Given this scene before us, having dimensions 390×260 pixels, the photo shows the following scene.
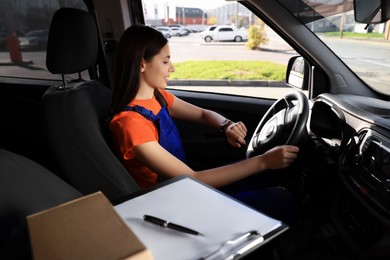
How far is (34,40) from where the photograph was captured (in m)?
3.09

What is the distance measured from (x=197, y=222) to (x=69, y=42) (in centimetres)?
121

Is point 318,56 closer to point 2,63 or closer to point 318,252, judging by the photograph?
point 318,252

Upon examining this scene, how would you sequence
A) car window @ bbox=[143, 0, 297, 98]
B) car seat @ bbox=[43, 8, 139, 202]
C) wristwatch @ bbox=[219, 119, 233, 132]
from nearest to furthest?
car seat @ bbox=[43, 8, 139, 202]
wristwatch @ bbox=[219, 119, 233, 132]
car window @ bbox=[143, 0, 297, 98]

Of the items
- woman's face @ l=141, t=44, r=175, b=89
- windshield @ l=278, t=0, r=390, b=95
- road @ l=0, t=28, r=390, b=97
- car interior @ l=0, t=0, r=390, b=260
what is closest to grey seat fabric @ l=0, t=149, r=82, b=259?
car interior @ l=0, t=0, r=390, b=260

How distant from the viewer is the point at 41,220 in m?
0.73

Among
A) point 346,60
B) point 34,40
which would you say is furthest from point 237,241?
point 34,40

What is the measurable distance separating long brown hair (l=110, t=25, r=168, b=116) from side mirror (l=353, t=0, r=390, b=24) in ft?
2.66

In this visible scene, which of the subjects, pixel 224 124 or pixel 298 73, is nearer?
pixel 224 124

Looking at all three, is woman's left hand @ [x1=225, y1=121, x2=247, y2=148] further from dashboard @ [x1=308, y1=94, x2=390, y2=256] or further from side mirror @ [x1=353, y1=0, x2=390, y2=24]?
side mirror @ [x1=353, y1=0, x2=390, y2=24]

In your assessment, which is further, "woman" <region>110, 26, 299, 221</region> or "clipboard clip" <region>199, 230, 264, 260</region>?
"woman" <region>110, 26, 299, 221</region>

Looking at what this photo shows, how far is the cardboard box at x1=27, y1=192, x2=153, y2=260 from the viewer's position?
2.13 feet

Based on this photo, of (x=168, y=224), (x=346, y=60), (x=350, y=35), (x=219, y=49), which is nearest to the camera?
(x=168, y=224)

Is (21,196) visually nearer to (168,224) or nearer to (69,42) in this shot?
(168,224)

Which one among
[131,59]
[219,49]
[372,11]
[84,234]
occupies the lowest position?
[219,49]
